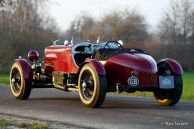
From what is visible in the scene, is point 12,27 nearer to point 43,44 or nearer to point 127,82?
point 43,44

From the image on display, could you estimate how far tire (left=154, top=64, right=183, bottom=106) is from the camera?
11.9 m

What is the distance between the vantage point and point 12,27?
5222 centimetres

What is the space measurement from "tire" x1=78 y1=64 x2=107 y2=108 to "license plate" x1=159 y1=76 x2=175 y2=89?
135 centimetres

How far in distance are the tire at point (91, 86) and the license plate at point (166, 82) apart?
1349 millimetres

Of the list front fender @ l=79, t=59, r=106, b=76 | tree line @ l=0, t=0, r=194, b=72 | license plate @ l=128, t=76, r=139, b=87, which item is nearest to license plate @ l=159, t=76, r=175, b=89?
license plate @ l=128, t=76, r=139, b=87

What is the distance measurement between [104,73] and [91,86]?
1.95ft

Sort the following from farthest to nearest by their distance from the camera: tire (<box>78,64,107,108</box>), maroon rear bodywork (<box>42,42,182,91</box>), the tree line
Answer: the tree line → maroon rear bodywork (<box>42,42,182,91</box>) → tire (<box>78,64,107,108</box>)

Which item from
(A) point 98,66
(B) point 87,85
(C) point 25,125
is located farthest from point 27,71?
(C) point 25,125

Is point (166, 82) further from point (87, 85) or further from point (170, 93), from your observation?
point (87, 85)

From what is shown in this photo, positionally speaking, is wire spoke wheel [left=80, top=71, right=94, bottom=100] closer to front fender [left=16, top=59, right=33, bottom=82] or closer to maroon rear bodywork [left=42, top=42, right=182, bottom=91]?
A: maroon rear bodywork [left=42, top=42, right=182, bottom=91]

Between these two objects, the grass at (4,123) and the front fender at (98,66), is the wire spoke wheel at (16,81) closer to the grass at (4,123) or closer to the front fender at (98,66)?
the front fender at (98,66)

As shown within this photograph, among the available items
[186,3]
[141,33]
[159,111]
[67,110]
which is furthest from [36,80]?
[186,3]

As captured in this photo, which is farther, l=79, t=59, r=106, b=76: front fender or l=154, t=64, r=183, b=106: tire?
l=154, t=64, r=183, b=106: tire

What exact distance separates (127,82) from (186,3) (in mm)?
65829
